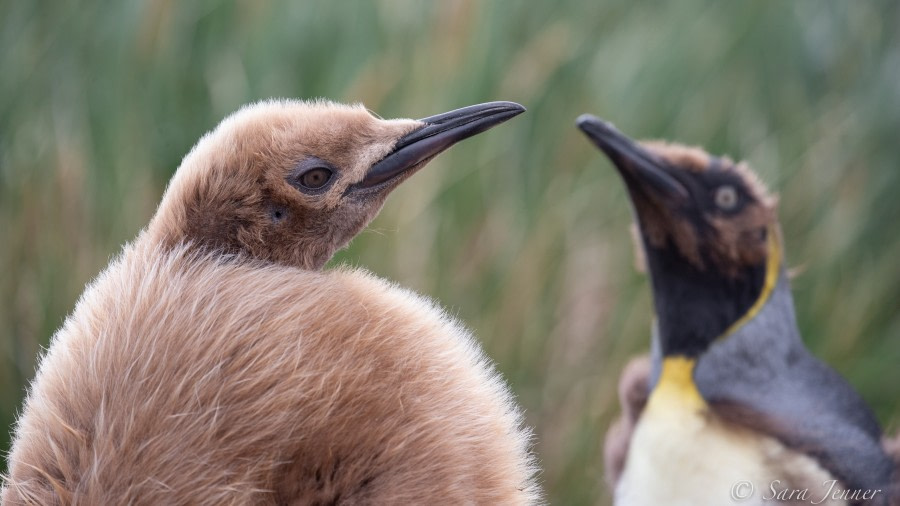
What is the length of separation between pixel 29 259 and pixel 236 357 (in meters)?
0.69

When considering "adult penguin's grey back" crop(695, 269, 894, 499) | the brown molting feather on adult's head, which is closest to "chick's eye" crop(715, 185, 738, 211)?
the brown molting feather on adult's head

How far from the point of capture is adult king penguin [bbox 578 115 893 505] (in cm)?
83

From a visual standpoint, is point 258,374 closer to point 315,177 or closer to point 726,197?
point 315,177

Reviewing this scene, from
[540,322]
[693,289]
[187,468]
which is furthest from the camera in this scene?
[540,322]

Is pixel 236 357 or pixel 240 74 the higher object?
pixel 240 74

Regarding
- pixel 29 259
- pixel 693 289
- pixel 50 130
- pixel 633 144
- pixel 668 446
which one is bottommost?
pixel 668 446

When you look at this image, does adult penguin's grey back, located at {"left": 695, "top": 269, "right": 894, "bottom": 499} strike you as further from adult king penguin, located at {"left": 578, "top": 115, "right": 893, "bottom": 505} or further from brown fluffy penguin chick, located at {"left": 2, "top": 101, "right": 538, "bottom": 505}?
brown fluffy penguin chick, located at {"left": 2, "top": 101, "right": 538, "bottom": 505}

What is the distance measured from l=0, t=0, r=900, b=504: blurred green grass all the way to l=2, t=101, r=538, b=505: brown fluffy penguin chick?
514 mm

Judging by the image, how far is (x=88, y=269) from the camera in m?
0.96

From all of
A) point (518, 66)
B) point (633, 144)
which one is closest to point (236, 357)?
point (633, 144)

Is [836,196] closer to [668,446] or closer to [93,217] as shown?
[668,446]

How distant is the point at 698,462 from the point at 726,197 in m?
0.25

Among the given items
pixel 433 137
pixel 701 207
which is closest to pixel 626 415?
pixel 701 207

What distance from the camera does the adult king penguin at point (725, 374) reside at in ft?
2.72
